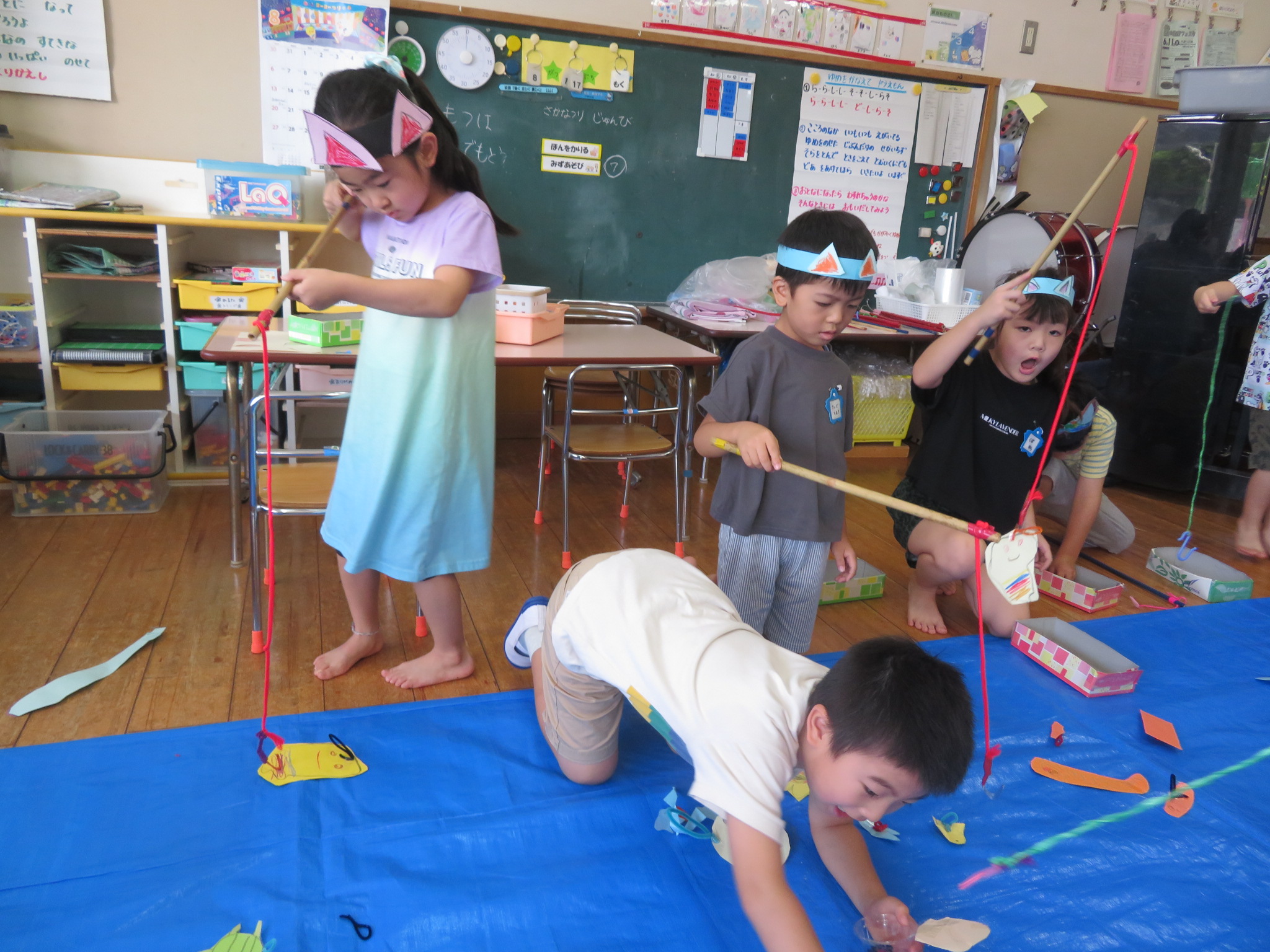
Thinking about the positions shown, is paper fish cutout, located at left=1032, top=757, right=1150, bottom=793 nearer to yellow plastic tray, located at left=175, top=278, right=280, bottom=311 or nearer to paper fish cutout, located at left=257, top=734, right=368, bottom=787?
paper fish cutout, located at left=257, top=734, right=368, bottom=787

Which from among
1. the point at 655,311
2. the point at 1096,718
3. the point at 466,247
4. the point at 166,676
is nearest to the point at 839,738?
the point at 466,247

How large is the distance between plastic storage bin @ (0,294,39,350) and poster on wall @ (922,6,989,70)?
388 centimetres

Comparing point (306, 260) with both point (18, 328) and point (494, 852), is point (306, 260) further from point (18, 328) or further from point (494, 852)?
point (18, 328)

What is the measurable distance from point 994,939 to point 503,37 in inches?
135

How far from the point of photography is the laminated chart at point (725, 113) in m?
3.80

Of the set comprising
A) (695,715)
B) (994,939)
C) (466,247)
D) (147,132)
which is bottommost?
(994,939)

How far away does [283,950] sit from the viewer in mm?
1189

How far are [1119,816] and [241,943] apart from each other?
1.51 metres

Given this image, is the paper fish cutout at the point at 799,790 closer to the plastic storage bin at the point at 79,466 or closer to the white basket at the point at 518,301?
the white basket at the point at 518,301

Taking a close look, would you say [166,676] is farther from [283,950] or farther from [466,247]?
[466,247]

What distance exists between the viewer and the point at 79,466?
107 inches

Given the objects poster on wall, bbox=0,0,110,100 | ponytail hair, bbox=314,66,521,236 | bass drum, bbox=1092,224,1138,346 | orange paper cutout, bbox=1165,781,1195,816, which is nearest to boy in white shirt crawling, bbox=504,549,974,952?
orange paper cutout, bbox=1165,781,1195,816

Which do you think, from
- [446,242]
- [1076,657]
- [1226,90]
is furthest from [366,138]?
[1226,90]

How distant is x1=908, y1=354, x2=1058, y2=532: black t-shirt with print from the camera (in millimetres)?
2221
